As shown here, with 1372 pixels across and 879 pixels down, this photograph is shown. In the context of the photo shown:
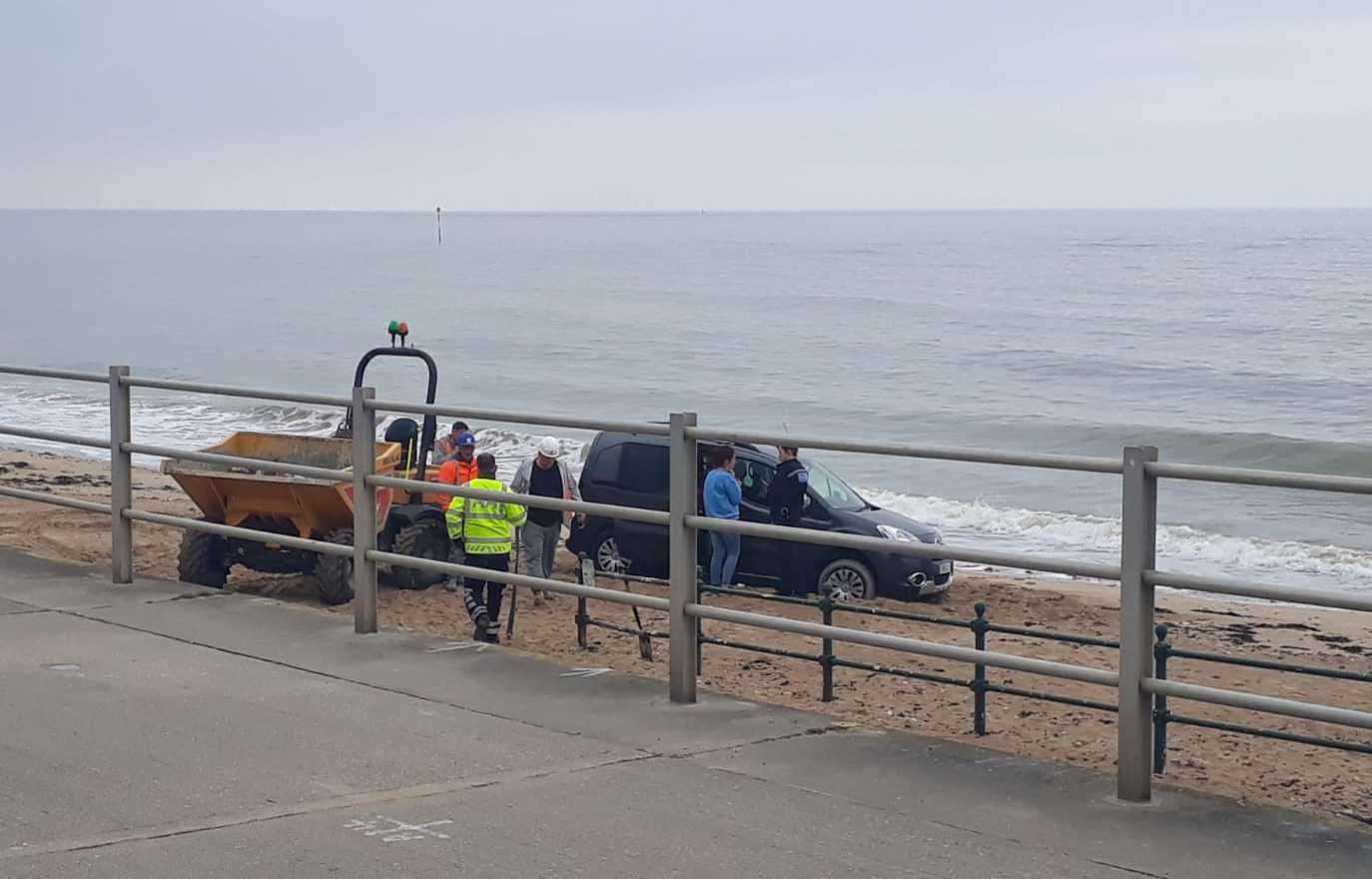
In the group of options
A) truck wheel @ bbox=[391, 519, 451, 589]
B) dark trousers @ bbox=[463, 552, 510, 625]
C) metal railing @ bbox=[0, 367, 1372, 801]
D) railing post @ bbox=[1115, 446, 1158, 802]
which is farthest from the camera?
truck wheel @ bbox=[391, 519, 451, 589]

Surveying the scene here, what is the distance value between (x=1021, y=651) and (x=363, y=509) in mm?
8436

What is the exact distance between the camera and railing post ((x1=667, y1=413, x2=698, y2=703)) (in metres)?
6.66

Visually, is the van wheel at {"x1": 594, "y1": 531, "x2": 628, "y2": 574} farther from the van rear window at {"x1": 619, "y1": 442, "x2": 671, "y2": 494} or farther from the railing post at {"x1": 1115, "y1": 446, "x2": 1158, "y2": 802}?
the railing post at {"x1": 1115, "y1": 446, "x2": 1158, "y2": 802}

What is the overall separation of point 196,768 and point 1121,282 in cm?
10550

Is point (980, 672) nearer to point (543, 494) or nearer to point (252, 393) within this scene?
point (252, 393)

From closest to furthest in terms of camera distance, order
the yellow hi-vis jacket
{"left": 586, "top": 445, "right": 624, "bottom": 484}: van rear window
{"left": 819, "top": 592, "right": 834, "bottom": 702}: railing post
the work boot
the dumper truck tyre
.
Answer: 1. {"left": 819, "top": 592, "right": 834, "bottom": 702}: railing post
2. the work boot
3. the yellow hi-vis jacket
4. the dumper truck tyre
5. {"left": 586, "top": 445, "right": 624, "bottom": 484}: van rear window

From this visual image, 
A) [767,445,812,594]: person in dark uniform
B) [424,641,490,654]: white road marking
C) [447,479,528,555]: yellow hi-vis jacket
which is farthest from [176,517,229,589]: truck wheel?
[424,641,490,654]: white road marking

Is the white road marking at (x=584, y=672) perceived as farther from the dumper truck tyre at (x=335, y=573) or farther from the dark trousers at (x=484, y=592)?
the dumper truck tyre at (x=335, y=573)

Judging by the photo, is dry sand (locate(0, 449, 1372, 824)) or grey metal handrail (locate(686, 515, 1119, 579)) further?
dry sand (locate(0, 449, 1372, 824))

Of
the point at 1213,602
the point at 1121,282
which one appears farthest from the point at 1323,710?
the point at 1121,282

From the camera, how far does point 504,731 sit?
21.1ft

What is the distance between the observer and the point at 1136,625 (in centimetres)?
549

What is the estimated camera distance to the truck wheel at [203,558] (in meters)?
14.0

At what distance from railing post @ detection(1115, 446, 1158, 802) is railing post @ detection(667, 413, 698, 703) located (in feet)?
5.97
